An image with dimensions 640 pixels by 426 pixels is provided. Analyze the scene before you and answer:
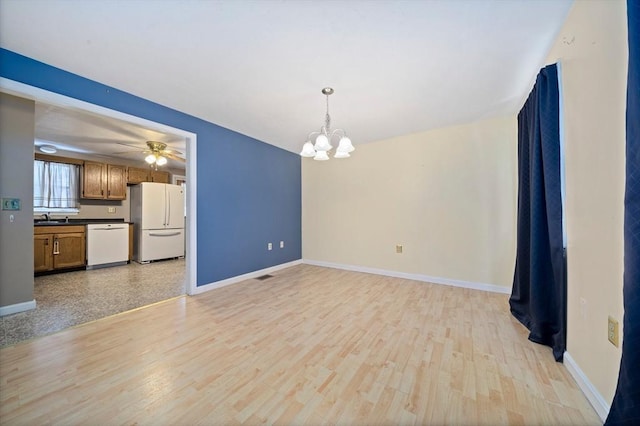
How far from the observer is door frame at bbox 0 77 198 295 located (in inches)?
73.0

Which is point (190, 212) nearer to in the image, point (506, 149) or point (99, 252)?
point (99, 252)

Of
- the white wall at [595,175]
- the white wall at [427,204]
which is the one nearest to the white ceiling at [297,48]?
the white wall at [595,175]

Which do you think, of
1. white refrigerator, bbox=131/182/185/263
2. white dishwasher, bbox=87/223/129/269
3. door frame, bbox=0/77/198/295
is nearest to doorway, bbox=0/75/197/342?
door frame, bbox=0/77/198/295

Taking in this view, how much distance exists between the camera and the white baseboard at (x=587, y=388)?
114 cm

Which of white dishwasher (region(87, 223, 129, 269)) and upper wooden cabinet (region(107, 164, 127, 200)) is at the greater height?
upper wooden cabinet (region(107, 164, 127, 200))

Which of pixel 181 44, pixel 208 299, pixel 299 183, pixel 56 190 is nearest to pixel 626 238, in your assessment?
pixel 181 44

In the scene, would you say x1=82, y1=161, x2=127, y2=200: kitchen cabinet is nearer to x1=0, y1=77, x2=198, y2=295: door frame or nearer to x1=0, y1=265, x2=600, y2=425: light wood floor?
x1=0, y1=77, x2=198, y2=295: door frame

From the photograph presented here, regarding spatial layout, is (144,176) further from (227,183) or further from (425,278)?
(425,278)

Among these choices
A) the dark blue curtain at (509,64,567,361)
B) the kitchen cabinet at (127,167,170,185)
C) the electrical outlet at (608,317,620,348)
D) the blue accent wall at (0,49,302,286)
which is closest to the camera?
the electrical outlet at (608,317,620,348)

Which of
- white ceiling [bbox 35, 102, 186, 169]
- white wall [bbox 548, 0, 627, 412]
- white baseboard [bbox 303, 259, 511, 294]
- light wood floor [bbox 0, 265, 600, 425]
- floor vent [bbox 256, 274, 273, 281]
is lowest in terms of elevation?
floor vent [bbox 256, 274, 273, 281]

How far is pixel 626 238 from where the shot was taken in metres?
0.94

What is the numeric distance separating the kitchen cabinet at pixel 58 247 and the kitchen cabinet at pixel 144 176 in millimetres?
1337

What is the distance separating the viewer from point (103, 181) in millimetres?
4637

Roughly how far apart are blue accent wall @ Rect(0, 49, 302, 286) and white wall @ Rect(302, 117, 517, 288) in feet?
2.13
